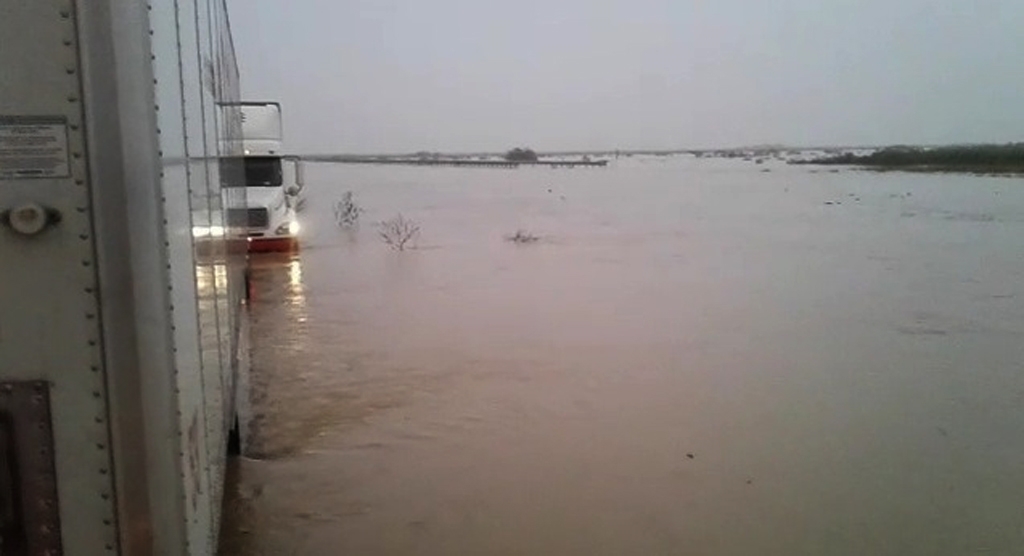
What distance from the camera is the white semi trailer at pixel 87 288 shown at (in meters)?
2.16

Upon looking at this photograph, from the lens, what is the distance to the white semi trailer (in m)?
2.16

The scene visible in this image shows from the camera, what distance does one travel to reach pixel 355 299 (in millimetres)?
15148

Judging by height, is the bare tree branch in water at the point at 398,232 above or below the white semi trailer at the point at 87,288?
below

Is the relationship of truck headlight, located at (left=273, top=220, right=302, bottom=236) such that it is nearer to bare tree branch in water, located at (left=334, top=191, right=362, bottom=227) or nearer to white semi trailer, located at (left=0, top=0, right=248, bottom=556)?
bare tree branch in water, located at (left=334, top=191, right=362, bottom=227)

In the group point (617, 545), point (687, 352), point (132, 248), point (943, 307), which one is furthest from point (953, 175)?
point (132, 248)

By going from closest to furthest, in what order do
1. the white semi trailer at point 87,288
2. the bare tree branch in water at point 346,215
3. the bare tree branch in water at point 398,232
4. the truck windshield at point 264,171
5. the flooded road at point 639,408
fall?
the white semi trailer at point 87,288
the flooded road at point 639,408
the truck windshield at point 264,171
the bare tree branch in water at point 398,232
the bare tree branch in water at point 346,215

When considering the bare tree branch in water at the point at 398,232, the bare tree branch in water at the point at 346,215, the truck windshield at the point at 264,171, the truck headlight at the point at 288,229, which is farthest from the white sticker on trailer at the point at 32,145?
the bare tree branch in water at the point at 346,215

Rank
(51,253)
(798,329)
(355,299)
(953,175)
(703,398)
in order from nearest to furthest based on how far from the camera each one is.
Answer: (51,253)
(703,398)
(798,329)
(355,299)
(953,175)

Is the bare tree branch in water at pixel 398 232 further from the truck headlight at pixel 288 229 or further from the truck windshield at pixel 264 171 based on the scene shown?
the truck windshield at pixel 264 171

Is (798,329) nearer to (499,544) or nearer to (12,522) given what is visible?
(499,544)

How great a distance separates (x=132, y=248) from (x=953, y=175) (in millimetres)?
59510

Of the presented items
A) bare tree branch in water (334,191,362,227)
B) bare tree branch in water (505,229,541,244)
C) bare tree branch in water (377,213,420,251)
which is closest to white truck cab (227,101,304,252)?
bare tree branch in water (377,213,420,251)

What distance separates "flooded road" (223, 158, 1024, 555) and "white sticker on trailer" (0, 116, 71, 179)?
413cm

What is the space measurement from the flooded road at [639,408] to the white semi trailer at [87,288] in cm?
370
